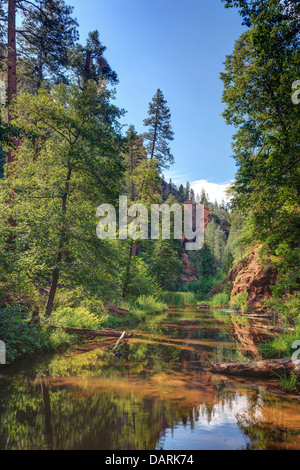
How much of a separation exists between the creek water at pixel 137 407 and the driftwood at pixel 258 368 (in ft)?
1.00

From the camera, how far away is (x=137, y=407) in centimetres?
491

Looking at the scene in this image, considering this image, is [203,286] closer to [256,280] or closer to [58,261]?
[256,280]

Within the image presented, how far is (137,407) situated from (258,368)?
363 cm

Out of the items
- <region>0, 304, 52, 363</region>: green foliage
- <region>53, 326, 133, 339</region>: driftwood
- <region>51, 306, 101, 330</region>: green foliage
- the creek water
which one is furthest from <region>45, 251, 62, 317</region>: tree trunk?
the creek water

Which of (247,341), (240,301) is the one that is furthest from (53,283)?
(240,301)

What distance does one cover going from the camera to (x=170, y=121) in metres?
28.1

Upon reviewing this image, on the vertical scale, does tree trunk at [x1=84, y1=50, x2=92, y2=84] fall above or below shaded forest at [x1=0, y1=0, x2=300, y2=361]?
above

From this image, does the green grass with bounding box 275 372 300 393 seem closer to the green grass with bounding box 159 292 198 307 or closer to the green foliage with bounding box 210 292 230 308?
the green foliage with bounding box 210 292 230 308

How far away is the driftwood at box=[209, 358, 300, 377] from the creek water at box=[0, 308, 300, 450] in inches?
12.0

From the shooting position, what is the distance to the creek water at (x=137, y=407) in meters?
3.83

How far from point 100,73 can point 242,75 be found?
11.1 metres

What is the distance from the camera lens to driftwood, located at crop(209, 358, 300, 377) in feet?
21.8
